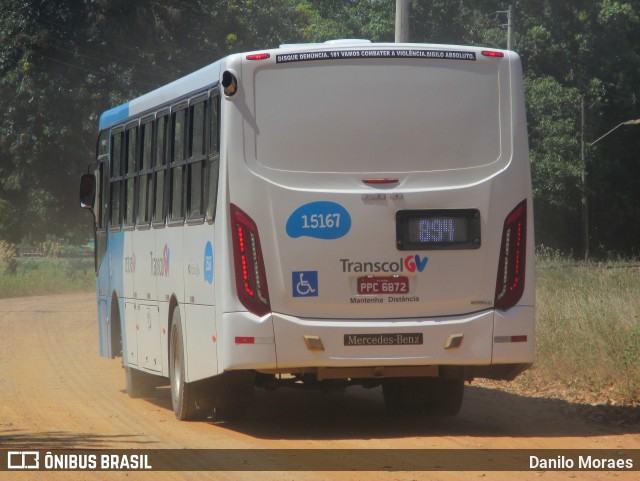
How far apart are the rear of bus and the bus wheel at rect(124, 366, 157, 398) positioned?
14.8 ft

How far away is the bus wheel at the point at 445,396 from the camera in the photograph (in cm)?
1188

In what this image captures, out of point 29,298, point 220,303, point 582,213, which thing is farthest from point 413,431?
point 582,213

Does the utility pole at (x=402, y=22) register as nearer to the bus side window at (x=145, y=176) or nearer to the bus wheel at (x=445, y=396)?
the bus side window at (x=145, y=176)

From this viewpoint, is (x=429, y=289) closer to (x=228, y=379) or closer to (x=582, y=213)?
(x=228, y=379)

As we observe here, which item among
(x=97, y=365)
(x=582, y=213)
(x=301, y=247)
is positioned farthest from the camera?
(x=582, y=213)

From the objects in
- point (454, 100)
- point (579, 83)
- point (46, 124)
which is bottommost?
point (454, 100)

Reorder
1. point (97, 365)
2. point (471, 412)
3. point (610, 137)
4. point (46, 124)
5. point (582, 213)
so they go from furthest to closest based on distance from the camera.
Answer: point (610, 137), point (582, 213), point (46, 124), point (97, 365), point (471, 412)

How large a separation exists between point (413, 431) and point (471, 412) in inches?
65.7

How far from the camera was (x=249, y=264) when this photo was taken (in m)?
10.2

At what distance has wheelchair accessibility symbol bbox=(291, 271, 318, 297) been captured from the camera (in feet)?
33.4

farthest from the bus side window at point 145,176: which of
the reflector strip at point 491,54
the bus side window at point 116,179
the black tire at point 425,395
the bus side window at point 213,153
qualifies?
the reflector strip at point 491,54

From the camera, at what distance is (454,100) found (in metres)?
10.5

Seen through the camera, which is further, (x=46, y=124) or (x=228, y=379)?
(x=46, y=124)

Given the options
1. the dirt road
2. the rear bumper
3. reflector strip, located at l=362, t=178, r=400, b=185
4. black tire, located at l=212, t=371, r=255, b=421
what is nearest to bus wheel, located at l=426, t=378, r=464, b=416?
the dirt road
